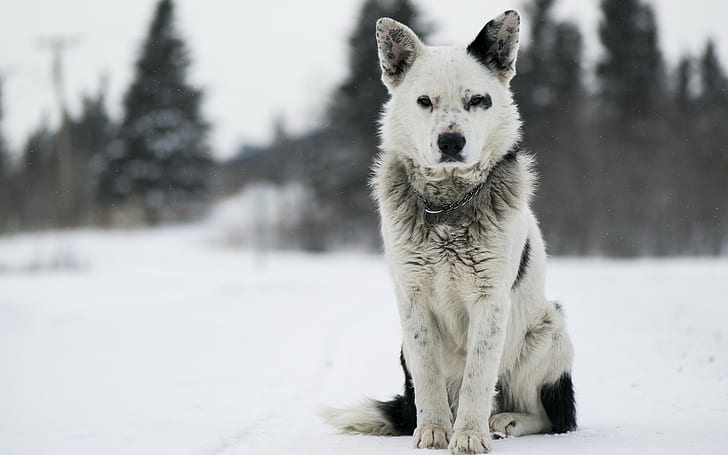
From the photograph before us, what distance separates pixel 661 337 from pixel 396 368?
127 inches

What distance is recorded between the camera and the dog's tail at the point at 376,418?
4.03m

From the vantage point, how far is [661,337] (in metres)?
7.46

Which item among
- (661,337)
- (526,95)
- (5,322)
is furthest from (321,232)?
(661,337)

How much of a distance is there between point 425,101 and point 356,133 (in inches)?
1004

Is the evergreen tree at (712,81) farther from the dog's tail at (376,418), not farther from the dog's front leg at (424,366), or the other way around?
the dog's front leg at (424,366)

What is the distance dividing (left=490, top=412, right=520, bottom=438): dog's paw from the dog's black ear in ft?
6.88

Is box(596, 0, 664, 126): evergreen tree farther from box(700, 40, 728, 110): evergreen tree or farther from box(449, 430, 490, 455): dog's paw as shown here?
box(449, 430, 490, 455): dog's paw

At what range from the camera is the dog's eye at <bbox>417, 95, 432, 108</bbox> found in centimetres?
377

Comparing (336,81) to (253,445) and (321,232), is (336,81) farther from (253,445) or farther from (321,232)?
(253,445)

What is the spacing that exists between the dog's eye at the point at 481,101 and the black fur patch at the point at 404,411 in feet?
5.46

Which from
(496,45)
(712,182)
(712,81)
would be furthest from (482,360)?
(712,81)

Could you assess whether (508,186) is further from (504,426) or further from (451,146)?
(504,426)

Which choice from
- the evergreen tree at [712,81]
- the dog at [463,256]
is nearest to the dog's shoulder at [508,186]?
the dog at [463,256]

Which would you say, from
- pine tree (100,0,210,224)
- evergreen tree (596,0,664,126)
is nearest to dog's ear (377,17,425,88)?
evergreen tree (596,0,664,126)
